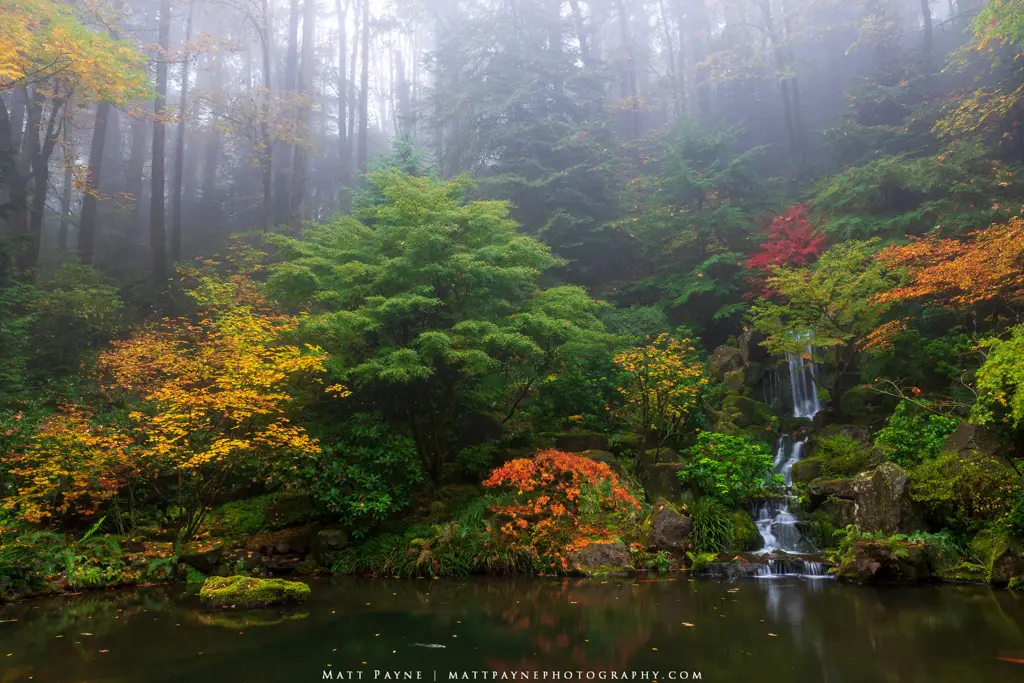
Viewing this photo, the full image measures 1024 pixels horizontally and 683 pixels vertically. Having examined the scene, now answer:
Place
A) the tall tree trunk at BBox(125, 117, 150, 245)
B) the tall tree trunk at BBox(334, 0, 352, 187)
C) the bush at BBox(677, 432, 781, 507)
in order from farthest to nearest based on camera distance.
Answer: the tall tree trunk at BBox(334, 0, 352, 187), the tall tree trunk at BBox(125, 117, 150, 245), the bush at BBox(677, 432, 781, 507)

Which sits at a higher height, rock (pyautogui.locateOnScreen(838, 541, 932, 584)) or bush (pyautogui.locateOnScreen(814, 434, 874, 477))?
bush (pyautogui.locateOnScreen(814, 434, 874, 477))

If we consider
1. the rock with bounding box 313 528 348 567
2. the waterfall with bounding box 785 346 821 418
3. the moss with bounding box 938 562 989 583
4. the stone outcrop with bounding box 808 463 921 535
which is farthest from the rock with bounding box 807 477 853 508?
the rock with bounding box 313 528 348 567

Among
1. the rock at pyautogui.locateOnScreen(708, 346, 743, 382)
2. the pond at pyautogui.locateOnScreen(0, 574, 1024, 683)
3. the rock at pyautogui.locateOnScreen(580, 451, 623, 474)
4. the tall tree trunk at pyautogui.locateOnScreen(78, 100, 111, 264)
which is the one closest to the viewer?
the pond at pyautogui.locateOnScreen(0, 574, 1024, 683)

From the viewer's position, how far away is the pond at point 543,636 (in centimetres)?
485

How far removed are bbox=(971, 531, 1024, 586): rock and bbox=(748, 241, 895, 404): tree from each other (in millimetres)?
5093

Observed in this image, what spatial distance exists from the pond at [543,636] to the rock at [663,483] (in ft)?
8.77

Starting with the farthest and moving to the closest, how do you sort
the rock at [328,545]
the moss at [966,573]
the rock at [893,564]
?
the rock at [328,545] < the rock at [893,564] < the moss at [966,573]

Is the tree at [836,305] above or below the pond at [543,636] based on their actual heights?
above

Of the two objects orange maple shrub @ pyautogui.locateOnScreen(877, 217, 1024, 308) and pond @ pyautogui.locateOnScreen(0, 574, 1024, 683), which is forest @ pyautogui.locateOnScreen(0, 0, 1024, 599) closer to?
orange maple shrub @ pyautogui.locateOnScreen(877, 217, 1024, 308)

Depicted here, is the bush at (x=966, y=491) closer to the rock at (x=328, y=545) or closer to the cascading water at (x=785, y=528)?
the cascading water at (x=785, y=528)

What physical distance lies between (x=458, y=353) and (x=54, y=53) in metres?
12.4

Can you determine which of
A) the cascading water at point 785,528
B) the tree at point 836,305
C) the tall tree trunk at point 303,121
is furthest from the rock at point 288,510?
the tall tree trunk at point 303,121

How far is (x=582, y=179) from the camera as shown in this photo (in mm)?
19672

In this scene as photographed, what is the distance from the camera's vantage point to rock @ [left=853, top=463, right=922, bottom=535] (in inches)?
345
